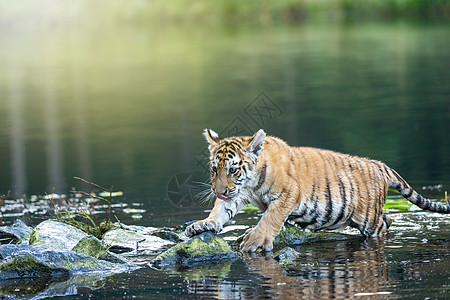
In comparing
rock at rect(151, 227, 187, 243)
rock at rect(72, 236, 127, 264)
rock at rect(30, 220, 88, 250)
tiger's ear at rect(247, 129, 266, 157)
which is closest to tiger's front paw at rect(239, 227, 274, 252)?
tiger's ear at rect(247, 129, 266, 157)

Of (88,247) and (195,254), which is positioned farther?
(88,247)

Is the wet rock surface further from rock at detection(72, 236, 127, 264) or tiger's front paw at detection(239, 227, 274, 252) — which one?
tiger's front paw at detection(239, 227, 274, 252)

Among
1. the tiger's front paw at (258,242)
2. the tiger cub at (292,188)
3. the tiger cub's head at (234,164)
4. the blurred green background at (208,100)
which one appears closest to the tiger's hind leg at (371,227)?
the tiger cub at (292,188)

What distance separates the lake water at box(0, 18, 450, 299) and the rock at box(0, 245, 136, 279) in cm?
44

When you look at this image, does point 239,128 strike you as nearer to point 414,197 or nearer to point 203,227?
point 414,197

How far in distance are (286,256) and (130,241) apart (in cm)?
211

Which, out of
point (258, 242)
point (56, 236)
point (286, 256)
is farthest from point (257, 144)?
point (56, 236)

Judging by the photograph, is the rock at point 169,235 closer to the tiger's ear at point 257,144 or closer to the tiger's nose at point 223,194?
the tiger's nose at point 223,194

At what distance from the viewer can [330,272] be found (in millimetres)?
8305

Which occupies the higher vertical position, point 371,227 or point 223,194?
point 223,194

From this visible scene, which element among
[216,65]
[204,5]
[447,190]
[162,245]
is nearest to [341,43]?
[216,65]

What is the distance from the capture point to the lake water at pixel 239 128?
27.1 ft

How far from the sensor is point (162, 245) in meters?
10.0

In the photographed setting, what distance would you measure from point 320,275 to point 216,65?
34451 millimetres
